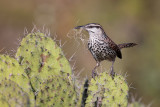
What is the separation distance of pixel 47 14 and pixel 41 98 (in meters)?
5.27

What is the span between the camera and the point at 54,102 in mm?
3520

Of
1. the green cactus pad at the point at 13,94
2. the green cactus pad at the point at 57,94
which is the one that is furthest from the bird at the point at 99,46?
the green cactus pad at the point at 13,94

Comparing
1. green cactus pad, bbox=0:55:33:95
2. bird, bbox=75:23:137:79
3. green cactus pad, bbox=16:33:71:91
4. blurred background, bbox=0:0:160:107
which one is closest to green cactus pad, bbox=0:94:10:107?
green cactus pad, bbox=0:55:33:95

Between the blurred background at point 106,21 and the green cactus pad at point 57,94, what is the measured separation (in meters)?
3.64

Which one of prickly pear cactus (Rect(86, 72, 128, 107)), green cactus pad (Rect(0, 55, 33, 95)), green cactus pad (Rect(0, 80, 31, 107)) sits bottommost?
prickly pear cactus (Rect(86, 72, 128, 107))

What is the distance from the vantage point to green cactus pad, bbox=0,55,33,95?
11.6ft

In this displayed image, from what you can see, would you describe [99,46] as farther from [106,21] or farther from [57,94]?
[106,21]

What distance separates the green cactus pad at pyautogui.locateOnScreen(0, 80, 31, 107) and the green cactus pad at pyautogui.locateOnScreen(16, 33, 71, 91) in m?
0.61

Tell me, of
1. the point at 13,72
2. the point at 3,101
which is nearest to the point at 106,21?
the point at 13,72

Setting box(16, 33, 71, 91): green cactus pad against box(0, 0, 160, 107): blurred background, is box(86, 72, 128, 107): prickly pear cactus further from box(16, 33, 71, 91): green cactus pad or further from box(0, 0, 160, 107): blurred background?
box(0, 0, 160, 107): blurred background

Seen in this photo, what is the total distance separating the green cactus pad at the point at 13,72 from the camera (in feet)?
11.6

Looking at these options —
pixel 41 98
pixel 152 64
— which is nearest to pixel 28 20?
pixel 152 64

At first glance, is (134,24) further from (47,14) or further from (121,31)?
(47,14)

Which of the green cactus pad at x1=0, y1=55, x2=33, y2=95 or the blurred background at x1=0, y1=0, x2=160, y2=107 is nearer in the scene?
the green cactus pad at x1=0, y1=55, x2=33, y2=95
